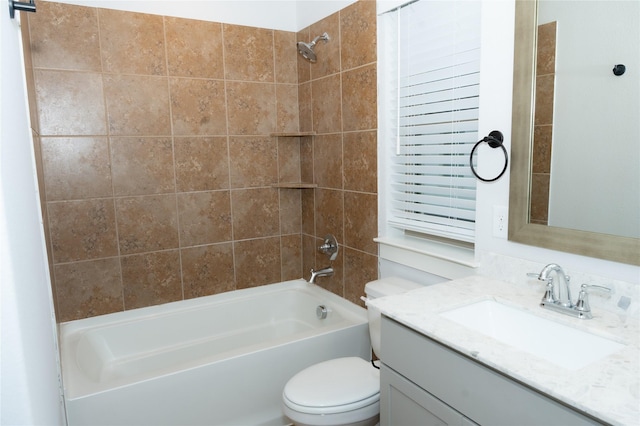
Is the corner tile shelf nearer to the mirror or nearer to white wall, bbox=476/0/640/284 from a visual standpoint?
white wall, bbox=476/0/640/284

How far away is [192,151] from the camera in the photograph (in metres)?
2.60

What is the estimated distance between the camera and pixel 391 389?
1358 millimetres

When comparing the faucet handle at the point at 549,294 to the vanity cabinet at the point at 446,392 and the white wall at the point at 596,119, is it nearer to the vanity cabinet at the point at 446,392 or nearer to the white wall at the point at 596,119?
the white wall at the point at 596,119

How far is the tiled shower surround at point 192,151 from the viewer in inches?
89.3

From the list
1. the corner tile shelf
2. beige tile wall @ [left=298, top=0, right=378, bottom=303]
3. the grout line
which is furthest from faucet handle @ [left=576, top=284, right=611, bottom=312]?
the grout line

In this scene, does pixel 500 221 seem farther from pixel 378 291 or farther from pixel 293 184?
pixel 293 184

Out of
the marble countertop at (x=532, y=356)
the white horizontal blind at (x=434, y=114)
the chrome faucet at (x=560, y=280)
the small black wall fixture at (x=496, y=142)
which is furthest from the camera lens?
the white horizontal blind at (x=434, y=114)

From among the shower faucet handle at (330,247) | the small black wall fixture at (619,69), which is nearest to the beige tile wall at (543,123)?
the small black wall fixture at (619,69)

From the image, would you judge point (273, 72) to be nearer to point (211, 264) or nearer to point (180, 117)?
point (180, 117)

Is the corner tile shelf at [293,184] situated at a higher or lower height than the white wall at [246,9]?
lower

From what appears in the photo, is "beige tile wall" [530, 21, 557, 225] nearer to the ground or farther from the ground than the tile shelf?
farther from the ground

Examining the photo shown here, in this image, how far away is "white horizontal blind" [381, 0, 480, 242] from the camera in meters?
1.77

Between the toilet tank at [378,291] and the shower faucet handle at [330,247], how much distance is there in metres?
0.60

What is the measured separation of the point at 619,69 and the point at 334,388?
58.3 inches
